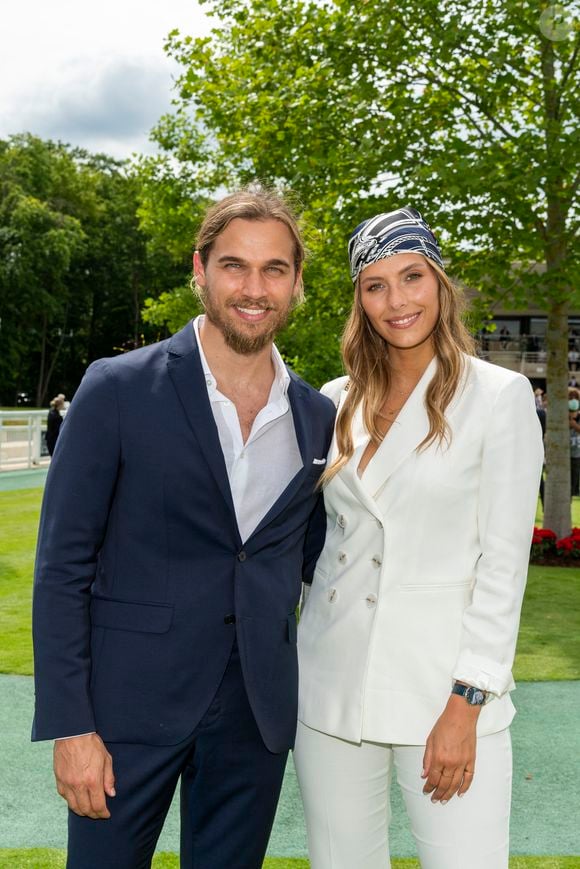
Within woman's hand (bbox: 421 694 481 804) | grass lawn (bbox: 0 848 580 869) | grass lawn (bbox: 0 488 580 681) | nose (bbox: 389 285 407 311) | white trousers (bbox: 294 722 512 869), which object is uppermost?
nose (bbox: 389 285 407 311)

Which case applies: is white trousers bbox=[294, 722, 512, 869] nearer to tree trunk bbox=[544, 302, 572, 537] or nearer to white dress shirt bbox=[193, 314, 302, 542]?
white dress shirt bbox=[193, 314, 302, 542]

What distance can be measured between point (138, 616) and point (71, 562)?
0.75 feet

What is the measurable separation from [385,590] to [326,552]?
0.88 ft

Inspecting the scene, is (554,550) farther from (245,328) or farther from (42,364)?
(42,364)

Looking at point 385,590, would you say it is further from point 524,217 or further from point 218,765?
point 524,217

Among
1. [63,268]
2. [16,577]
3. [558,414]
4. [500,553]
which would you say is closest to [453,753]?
[500,553]

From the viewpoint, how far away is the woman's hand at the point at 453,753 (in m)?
2.37

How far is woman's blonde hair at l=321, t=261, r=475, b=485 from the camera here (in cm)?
260

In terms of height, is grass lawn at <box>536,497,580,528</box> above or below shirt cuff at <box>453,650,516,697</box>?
below

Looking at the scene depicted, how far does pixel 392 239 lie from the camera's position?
2.66m

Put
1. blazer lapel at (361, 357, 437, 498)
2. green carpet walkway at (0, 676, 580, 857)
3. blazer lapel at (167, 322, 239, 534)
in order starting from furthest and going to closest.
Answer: green carpet walkway at (0, 676, 580, 857)
blazer lapel at (361, 357, 437, 498)
blazer lapel at (167, 322, 239, 534)

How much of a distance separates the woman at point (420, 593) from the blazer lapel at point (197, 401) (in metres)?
0.37

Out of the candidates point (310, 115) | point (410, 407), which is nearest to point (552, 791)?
point (410, 407)

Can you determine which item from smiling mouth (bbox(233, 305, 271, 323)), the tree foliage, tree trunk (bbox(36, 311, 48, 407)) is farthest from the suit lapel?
tree trunk (bbox(36, 311, 48, 407))
